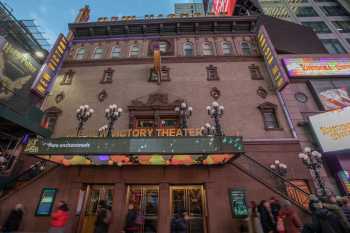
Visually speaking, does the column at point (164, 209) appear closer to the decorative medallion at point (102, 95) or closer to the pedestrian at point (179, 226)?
the pedestrian at point (179, 226)

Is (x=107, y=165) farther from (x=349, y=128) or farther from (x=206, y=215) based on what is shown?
(x=349, y=128)

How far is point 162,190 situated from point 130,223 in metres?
2.78

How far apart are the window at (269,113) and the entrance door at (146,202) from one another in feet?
32.6

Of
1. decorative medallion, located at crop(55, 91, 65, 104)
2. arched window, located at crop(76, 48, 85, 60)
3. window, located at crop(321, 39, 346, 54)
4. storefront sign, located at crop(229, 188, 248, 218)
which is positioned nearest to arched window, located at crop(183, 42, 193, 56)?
arched window, located at crop(76, 48, 85, 60)

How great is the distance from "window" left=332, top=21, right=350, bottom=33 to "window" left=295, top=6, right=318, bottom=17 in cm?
373

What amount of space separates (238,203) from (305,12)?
36.4 m

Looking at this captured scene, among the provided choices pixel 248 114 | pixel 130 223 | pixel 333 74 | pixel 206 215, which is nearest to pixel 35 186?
pixel 130 223

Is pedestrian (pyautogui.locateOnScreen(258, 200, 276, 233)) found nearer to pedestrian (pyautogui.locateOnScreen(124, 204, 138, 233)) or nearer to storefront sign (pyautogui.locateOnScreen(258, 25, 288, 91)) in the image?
pedestrian (pyautogui.locateOnScreen(124, 204, 138, 233))

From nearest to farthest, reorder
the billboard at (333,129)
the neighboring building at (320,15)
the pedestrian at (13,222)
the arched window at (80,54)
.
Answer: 1. the pedestrian at (13,222)
2. the billboard at (333,129)
3. the arched window at (80,54)
4. the neighboring building at (320,15)

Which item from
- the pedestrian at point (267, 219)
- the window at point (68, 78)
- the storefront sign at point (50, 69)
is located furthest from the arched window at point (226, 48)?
the storefront sign at point (50, 69)

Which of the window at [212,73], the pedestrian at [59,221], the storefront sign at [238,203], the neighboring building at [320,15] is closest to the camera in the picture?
the pedestrian at [59,221]

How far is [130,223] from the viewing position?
6941 mm

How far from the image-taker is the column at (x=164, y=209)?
28.3ft

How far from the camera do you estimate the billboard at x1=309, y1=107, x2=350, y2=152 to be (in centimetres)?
1073
